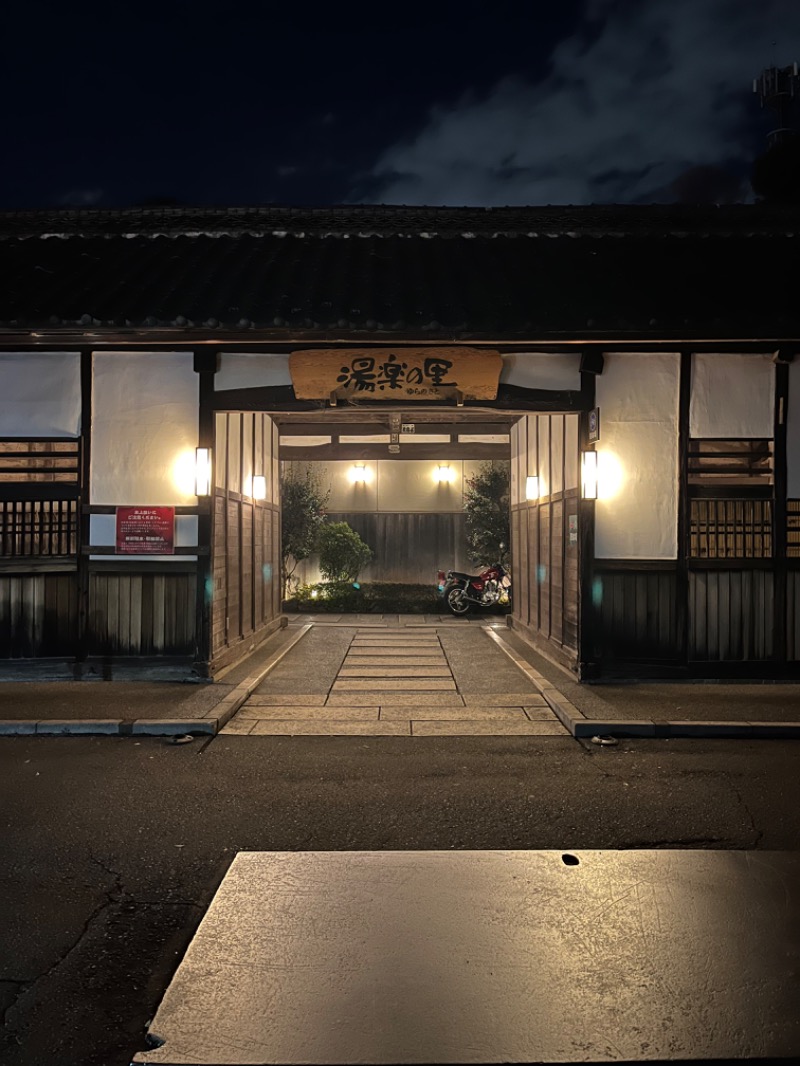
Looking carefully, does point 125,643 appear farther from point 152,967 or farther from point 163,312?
point 152,967

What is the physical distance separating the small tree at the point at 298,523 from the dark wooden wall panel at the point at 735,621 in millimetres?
12450

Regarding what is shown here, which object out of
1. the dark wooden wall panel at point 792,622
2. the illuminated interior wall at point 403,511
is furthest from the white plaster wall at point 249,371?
the illuminated interior wall at point 403,511

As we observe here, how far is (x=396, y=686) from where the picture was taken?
9.46 meters

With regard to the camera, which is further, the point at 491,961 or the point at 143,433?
the point at 143,433

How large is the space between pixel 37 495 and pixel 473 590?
11126 millimetres

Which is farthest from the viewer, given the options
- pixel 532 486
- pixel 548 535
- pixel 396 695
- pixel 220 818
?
pixel 532 486

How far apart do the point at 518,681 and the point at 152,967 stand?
7.03 meters

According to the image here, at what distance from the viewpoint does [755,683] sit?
9.23 meters

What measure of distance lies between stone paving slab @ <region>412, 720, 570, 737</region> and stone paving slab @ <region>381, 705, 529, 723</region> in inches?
5.0

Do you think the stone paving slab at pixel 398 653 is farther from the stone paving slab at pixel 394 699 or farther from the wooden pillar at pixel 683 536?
the wooden pillar at pixel 683 536

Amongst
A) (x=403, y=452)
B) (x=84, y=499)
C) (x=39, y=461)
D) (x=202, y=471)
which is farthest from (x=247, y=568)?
(x=403, y=452)

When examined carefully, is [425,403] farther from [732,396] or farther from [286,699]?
[286,699]

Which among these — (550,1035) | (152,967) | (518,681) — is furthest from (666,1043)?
(518,681)

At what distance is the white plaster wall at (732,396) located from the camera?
9359mm
